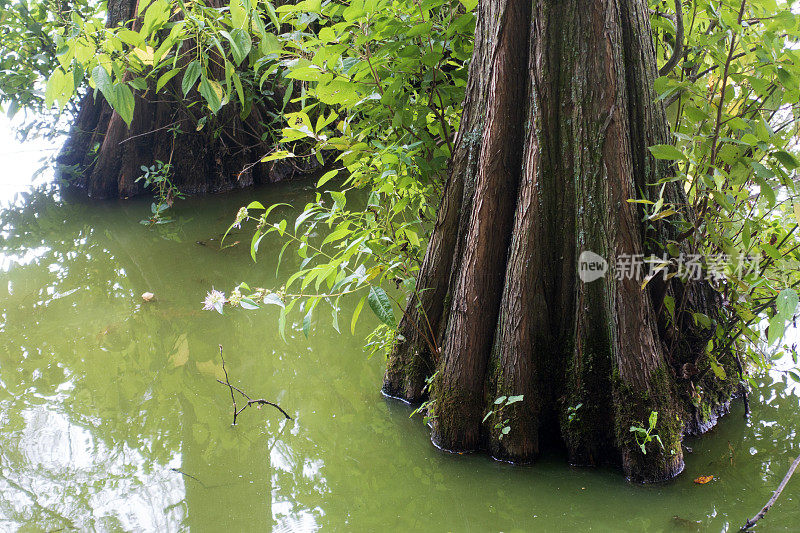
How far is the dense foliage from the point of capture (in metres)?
1.92

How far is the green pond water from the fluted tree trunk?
15 cm

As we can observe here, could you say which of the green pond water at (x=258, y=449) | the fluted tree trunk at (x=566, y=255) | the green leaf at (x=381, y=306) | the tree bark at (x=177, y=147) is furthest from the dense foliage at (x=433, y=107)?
the tree bark at (x=177, y=147)

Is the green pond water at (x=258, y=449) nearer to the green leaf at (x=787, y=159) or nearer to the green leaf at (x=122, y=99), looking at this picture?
the green leaf at (x=787, y=159)

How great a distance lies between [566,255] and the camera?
7.22 feet

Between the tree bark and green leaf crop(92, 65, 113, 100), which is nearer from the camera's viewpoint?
green leaf crop(92, 65, 113, 100)

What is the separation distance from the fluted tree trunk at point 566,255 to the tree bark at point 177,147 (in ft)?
12.2

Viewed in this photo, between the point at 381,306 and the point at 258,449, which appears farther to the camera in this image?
the point at 258,449

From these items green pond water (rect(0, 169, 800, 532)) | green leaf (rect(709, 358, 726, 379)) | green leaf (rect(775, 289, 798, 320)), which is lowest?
green pond water (rect(0, 169, 800, 532))

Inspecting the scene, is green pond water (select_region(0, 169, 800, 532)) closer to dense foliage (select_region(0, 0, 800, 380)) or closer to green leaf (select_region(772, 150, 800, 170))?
dense foliage (select_region(0, 0, 800, 380))

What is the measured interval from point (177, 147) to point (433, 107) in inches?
155

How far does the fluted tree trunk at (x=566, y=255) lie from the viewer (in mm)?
2098

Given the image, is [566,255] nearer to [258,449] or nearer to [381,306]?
[381,306]

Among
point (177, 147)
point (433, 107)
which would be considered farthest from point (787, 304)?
point (177, 147)

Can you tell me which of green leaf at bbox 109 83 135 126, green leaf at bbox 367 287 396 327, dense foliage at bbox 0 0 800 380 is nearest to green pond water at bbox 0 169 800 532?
dense foliage at bbox 0 0 800 380
